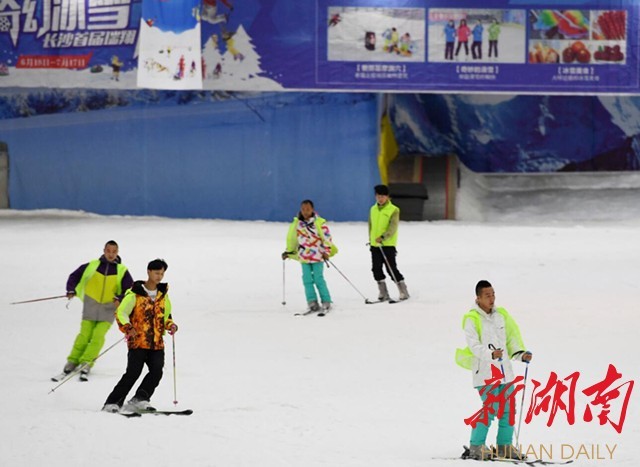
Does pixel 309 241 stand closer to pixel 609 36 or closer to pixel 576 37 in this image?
pixel 576 37

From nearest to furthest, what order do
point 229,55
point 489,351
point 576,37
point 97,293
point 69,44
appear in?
point 489,351
point 97,293
point 576,37
point 229,55
point 69,44

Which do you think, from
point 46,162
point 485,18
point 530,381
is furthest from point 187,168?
point 530,381

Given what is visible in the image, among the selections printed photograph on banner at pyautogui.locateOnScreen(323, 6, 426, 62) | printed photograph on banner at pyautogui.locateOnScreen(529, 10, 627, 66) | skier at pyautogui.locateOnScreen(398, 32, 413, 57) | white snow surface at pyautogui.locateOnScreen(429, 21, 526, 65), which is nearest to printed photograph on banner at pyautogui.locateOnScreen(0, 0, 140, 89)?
printed photograph on banner at pyautogui.locateOnScreen(323, 6, 426, 62)

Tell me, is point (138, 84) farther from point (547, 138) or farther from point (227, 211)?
point (547, 138)

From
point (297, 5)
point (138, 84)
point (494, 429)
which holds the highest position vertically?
point (297, 5)

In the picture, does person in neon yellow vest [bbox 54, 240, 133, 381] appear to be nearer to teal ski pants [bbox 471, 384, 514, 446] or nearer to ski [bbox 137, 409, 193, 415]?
ski [bbox 137, 409, 193, 415]

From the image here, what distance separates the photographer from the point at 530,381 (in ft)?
31.2

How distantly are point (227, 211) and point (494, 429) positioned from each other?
16163 millimetres

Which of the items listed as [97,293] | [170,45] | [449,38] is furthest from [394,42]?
[97,293]

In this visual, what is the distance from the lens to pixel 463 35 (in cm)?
2158

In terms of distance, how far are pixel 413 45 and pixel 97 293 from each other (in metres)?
13.0

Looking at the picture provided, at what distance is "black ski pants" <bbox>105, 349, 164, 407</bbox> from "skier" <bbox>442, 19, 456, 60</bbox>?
14.1m

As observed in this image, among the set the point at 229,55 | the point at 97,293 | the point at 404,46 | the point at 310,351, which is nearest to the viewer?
the point at 97,293

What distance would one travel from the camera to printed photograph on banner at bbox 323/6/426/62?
21.6 m
